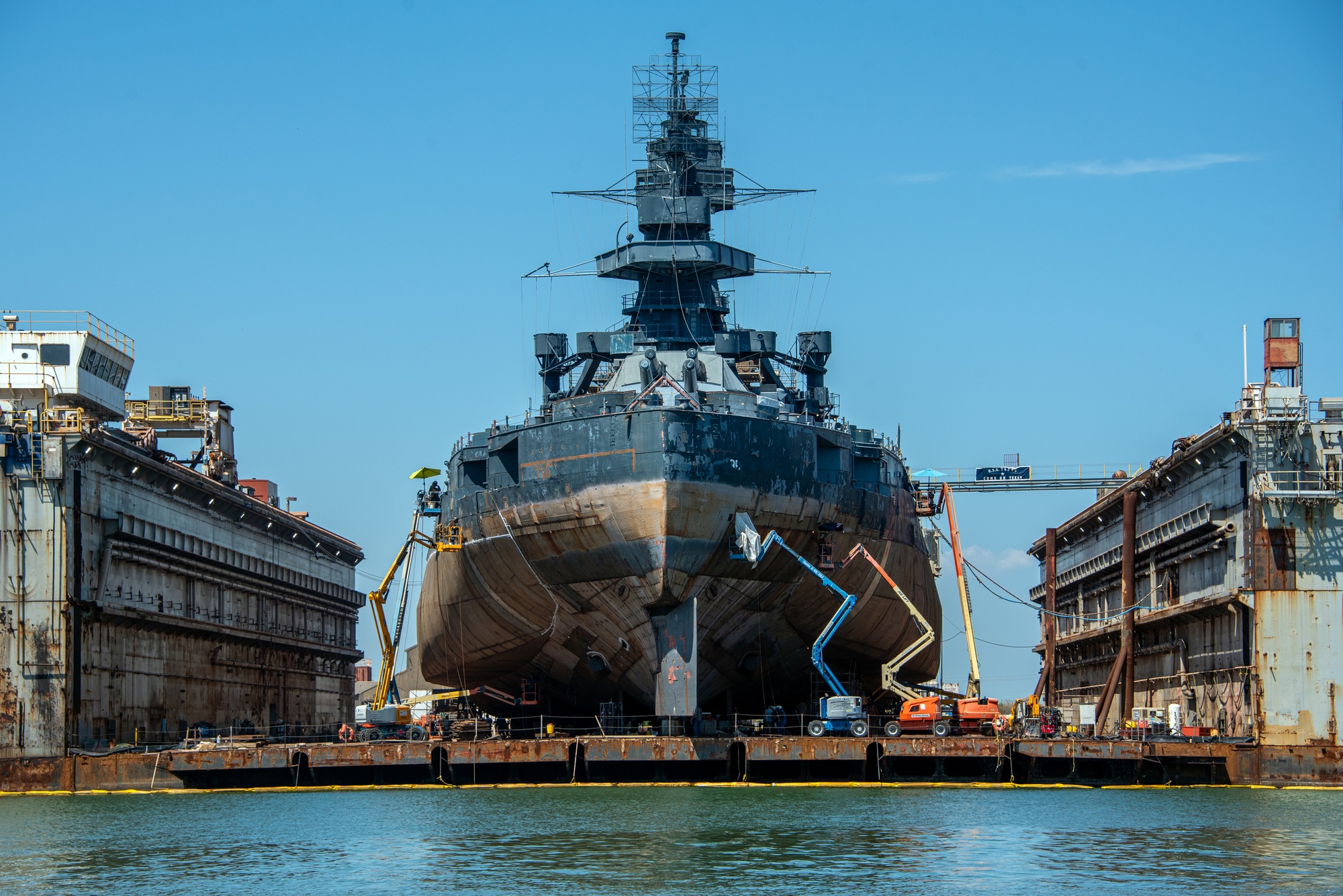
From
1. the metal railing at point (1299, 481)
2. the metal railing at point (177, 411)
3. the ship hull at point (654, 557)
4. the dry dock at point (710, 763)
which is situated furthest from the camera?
the metal railing at point (177, 411)

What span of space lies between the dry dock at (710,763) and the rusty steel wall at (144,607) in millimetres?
2323

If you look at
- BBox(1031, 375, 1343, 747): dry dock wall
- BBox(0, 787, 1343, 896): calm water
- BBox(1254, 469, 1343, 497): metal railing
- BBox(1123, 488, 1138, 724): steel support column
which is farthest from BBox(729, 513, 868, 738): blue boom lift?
BBox(1254, 469, 1343, 497): metal railing

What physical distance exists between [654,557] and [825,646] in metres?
4.91

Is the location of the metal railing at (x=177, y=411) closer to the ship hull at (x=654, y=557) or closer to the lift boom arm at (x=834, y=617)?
the ship hull at (x=654, y=557)

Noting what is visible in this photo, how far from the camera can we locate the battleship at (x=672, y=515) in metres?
37.7

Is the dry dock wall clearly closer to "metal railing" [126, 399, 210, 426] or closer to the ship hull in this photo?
the ship hull

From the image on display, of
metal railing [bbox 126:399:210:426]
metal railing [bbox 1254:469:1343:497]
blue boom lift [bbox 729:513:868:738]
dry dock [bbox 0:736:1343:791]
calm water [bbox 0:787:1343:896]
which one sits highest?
metal railing [bbox 126:399:210:426]

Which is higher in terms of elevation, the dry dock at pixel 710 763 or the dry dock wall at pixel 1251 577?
the dry dock wall at pixel 1251 577

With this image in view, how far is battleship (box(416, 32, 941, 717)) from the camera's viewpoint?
37688 millimetres

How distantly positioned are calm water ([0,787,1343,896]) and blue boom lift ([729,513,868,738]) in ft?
4.42

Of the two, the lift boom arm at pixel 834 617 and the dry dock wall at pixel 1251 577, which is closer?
the dry dock wall at pixel 1251 577

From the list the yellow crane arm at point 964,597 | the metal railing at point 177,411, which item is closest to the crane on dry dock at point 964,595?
the yellow crane arm at point 964,597

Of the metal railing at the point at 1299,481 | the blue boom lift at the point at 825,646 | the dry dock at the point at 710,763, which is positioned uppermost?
the metal railing at the point at 1299,481

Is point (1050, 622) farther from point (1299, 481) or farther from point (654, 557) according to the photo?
point (654, 557)
